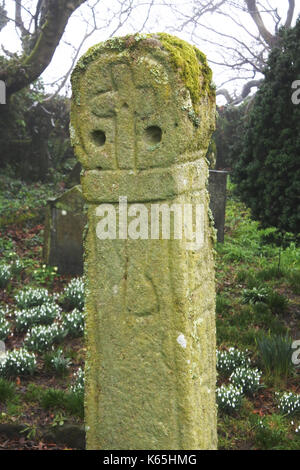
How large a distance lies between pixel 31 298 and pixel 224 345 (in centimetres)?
258

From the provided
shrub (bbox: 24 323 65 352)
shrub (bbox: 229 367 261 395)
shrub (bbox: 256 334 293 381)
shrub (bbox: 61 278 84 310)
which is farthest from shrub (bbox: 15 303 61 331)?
shrub (bbox: 256 334 293 381)

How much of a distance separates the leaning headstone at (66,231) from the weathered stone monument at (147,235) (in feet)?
14.9

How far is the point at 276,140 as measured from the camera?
5.57 metres

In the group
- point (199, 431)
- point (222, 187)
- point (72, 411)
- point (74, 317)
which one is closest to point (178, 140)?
point (199, 431)

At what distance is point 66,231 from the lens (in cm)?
748

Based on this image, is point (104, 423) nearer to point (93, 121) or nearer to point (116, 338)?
point (116, 338)

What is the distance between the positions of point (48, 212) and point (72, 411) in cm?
381

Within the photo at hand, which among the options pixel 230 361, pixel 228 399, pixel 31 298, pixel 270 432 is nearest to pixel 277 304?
pixel 230 361

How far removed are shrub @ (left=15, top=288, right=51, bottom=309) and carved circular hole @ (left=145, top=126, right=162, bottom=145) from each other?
167 inches

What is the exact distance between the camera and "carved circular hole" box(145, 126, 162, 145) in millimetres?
2695

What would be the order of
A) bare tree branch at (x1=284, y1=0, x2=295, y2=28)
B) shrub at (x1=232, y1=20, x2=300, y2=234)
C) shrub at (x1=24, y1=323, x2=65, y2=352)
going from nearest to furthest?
shrub at (x1=232, y1=20, x2=300, y2=234)
shrub at (x1=24, y1=323, x2=65, y2=352)
bare tree branch at (x1=284, y1=0, x2=295, y2=28)

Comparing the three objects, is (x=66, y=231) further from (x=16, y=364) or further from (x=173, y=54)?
(x=173, y=54)

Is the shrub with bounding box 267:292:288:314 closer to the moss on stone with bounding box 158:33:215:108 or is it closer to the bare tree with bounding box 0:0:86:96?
the moss on stone with bounding box 158:33:215:108

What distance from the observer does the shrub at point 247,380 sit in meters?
4.57
